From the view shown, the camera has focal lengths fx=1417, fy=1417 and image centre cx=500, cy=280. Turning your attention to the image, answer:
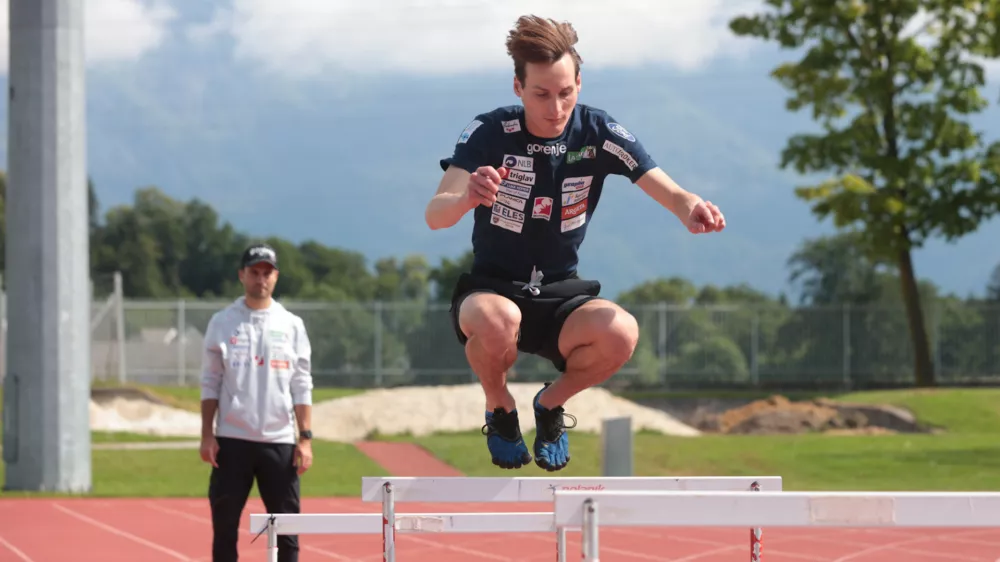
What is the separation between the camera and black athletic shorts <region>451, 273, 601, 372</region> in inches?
229

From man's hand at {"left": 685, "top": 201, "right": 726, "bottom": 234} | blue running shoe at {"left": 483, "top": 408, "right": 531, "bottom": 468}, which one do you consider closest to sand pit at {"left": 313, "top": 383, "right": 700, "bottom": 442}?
blue running shoe at {"left": 483, "top": 408, "right": 531, "bottom": 468}

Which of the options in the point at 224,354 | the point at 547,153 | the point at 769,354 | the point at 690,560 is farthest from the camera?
the point at 769,354

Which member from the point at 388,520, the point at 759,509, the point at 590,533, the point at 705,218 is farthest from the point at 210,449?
the point at 759,509

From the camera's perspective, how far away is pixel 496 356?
5648 mm

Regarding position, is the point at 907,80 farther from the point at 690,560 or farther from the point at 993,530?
the point at 690,560

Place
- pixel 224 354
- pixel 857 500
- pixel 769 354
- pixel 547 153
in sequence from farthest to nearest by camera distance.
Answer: pixel 769 354 < pixel 224 354 < pixel 547 153 < pixel 857 500

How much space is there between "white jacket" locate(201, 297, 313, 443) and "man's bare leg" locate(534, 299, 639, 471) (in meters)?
2.62

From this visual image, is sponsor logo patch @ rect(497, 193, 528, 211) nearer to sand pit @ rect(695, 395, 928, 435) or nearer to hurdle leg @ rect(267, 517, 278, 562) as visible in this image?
hurdle leg @ rect(267, 517, 278, 562)

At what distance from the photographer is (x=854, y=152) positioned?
3366 centimetres

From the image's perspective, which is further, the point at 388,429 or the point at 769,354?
the point at 769,354

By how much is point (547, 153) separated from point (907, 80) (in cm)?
2978

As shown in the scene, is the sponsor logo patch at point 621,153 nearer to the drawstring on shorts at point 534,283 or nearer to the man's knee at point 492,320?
the drawstring on shorts at point 534,283

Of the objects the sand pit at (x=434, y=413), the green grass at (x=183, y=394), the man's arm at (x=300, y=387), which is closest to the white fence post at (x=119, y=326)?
the green grass at (x=183, y=394)

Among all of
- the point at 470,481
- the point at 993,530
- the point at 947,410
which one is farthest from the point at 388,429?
the point at 470,481
